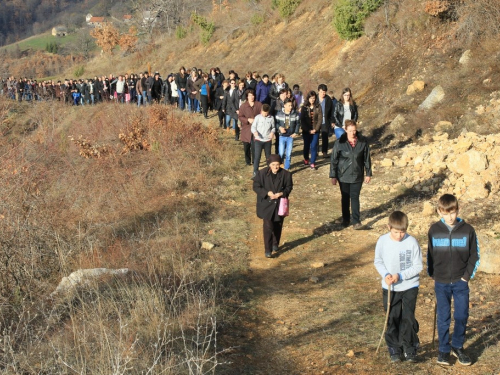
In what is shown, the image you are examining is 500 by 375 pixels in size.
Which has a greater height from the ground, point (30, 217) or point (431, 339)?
point (30, 217)

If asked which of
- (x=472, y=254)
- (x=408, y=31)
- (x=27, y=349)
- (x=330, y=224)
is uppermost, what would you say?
(x=408, y=31)

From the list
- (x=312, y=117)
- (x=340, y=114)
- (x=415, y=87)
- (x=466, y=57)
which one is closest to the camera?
(x=340, y=114)

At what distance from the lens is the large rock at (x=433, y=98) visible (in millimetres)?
14070

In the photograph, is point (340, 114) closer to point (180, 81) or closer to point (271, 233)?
point (271, 233)

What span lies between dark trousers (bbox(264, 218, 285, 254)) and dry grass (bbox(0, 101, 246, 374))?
0.50 meters

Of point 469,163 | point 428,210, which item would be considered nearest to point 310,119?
point 469,163

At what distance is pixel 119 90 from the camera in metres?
24.8

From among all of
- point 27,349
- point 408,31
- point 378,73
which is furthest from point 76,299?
point 408,31

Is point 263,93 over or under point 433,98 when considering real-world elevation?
over

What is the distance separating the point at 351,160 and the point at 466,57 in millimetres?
8637

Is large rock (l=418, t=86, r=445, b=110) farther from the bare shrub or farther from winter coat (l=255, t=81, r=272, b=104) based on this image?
winter coat (l=255, t=81, r=272, b=104)

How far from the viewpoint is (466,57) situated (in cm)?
1513

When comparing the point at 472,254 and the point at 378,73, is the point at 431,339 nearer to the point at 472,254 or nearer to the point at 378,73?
the point at 472,254

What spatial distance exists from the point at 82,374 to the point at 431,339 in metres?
3.41
